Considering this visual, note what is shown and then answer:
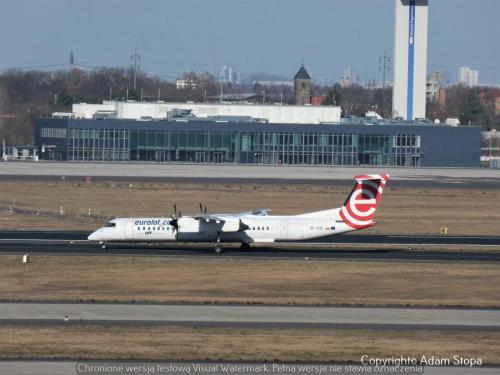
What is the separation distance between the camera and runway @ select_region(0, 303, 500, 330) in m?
38.4

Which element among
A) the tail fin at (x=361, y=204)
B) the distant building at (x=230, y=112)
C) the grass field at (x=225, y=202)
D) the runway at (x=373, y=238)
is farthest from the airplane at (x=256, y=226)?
the distant building at (x=230, y=112)

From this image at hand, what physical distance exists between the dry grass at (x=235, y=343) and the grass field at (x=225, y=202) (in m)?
35.1

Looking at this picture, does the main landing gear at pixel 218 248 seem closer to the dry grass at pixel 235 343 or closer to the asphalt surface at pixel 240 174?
the dry grass at pixel 235 343

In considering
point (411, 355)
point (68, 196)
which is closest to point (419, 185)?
point (68, 196)

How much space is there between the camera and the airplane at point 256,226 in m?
58.1

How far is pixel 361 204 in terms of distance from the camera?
58.2 meters

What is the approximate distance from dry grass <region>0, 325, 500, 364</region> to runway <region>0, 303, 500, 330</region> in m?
1.15

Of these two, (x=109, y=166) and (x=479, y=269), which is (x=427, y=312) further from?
(x=109, y=166)

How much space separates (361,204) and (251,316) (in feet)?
64.4

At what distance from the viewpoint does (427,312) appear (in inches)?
1629

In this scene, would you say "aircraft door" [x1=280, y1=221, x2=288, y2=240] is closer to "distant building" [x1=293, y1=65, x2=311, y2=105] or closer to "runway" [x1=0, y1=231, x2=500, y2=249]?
"runway" [x1=0, y1=231, x2=500, y2=249]

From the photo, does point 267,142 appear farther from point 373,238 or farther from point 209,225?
point 209,225

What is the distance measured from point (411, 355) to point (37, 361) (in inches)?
458

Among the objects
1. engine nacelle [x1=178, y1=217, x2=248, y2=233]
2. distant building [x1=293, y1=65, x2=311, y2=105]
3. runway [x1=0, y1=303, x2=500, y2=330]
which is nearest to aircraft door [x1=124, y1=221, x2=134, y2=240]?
engine nacelle [x1=178, y1=217, x2=248, y2=233]
